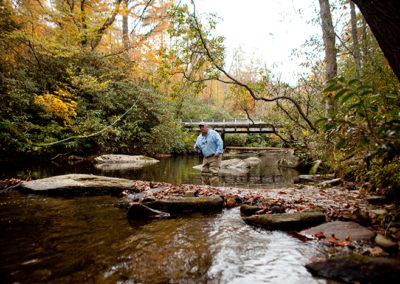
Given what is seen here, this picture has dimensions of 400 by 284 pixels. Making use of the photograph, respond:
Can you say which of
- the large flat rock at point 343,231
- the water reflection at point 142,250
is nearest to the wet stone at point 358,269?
the water reflection at point 142,250

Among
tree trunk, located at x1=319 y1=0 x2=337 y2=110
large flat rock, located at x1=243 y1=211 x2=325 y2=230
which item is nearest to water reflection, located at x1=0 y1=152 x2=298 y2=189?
large flat rock, located at x1=243 y1=211 x2=325 y2=230

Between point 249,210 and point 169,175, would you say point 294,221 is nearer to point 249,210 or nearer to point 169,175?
point 249,210

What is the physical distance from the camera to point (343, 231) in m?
2.56

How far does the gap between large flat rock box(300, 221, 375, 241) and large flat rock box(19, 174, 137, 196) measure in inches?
154

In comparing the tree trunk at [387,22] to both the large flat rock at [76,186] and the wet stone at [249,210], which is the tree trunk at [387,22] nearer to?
the wet stone at [249,210]

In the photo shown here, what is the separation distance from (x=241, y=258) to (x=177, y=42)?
247 inches

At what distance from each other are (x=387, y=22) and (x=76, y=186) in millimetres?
5841

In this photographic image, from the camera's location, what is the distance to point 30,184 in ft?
16.6

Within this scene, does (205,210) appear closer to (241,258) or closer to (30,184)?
(241,258)

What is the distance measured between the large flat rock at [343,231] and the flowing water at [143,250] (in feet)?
0.94

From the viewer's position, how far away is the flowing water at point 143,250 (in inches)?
74.1

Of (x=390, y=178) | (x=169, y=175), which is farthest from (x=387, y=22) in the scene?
(x=169, y=175)

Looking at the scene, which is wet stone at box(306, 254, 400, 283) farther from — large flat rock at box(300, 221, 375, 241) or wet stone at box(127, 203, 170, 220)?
wet stone at box(127, 203, 170, 220)

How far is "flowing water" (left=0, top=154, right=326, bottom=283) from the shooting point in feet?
6.18
